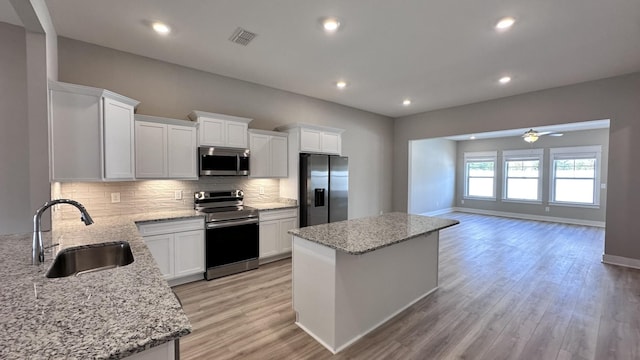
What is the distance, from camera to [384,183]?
23.0 feet

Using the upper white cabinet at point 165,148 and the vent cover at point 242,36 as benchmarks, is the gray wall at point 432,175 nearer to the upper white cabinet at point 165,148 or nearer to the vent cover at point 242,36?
the vent cover at point 242,36

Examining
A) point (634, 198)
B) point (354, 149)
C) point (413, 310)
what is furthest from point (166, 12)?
point (634, 198)

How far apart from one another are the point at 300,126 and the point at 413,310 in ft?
10.2

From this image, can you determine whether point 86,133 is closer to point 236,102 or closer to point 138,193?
point 138,193

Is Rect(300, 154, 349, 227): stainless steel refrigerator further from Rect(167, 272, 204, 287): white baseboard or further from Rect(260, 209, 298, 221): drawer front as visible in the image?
Rect(167, 272, 204, 287): white baseboard

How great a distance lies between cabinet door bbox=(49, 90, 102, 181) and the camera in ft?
8.28

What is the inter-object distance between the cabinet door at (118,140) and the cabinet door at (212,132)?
81 centimetres

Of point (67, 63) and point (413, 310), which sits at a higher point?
point (67, 63)

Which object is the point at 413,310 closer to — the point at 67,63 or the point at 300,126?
the point at 300,126

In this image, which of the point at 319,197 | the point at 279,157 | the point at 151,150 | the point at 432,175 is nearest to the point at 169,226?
the point at 151,150

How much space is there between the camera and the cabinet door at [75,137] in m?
2.52

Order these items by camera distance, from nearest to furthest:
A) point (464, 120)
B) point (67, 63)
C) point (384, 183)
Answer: point (67, 63)
point (464, 120)
point (384, 183)

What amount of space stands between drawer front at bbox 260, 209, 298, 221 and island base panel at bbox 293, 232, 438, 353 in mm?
1577

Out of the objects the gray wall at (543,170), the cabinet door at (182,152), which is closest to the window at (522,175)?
the gray wall at (543,170)
